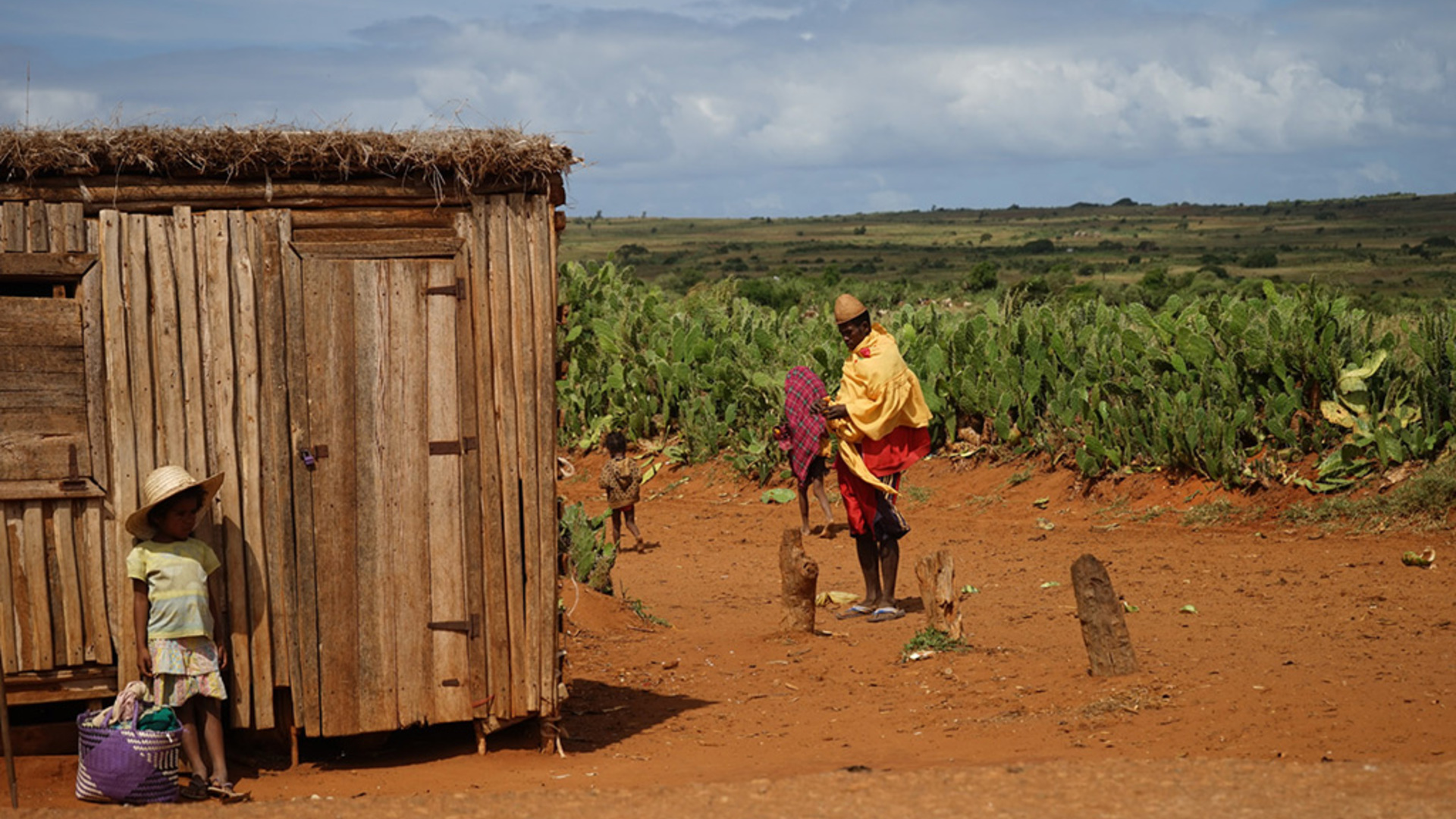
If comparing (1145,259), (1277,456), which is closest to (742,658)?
(1277,456)

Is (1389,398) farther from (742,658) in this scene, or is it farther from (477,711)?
(477,711)

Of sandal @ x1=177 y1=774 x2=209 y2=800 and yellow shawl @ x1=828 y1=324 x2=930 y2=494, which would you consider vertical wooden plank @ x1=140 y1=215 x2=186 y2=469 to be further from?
yellow shawl @ x1=828 y1=324 x2=930 y2=494

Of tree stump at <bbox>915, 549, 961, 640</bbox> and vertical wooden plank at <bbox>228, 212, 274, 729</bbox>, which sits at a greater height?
vertical wooden plank at <bbox>228, 212, 274, 729</bbox>

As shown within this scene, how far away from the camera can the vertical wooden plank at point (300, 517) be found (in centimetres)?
593

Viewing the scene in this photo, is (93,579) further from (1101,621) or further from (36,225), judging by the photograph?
(1101,621)

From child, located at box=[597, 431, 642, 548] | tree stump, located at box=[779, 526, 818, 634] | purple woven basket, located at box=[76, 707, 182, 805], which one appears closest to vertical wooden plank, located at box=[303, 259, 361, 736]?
purple woven basket, located at box=[76, 707, 182, 805]

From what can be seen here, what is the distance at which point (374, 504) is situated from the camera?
A: 605 centimetres

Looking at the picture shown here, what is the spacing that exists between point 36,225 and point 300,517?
5.07ft

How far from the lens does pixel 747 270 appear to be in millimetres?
57562

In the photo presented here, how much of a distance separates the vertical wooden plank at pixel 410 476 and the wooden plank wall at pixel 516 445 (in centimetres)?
22

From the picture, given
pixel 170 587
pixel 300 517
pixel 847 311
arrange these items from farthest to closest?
1. pixel 847 311
2. pixel 300 517
3. pixel 170 587

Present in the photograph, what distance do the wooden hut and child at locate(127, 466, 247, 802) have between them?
18 cm

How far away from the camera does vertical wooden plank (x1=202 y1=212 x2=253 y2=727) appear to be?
5.88 m

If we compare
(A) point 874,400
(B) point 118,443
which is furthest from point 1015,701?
(B) point 118,443
